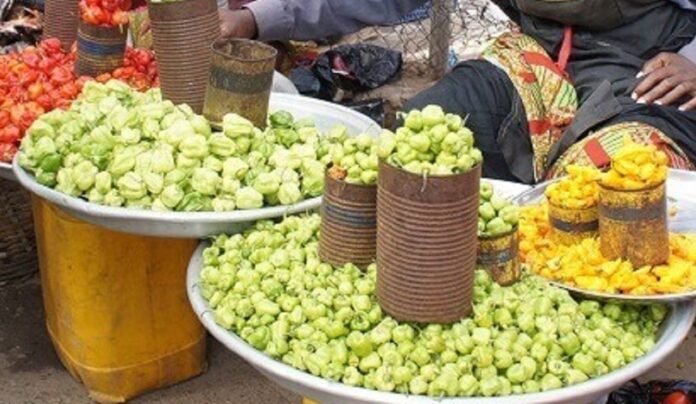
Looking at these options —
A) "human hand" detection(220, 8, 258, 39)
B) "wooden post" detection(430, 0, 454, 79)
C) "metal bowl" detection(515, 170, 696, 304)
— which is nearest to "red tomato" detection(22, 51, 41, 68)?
"human hand" detection(220, 8, 258, 39)

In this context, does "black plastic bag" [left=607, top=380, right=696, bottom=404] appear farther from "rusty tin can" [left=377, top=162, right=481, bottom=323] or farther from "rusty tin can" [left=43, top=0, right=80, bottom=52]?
"rusty tin can" [left=43, top=0, right=80, bottom=52]

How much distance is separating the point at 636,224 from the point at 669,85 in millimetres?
1161

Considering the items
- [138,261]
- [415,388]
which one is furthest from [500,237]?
[138,261]

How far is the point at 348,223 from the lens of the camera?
218cm

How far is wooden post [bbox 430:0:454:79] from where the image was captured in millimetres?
5398

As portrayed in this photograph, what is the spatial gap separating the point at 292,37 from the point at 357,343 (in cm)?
204

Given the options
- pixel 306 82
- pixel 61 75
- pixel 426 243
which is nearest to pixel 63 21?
pixel 61 75

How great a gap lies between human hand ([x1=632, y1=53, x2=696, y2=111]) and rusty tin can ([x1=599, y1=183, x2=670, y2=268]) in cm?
105

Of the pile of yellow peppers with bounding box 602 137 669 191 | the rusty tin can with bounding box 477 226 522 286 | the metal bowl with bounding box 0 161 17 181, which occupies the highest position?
the pile of yellow peppers with bounding box 602 137 669 191

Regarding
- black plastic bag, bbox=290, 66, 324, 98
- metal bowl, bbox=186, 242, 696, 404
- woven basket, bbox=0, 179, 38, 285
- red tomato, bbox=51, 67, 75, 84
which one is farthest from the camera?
black plastic bag, bbox=290, 66, 324, 98

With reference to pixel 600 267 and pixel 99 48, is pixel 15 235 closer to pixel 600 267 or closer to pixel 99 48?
pixel 99 48

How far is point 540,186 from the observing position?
2.64 metres

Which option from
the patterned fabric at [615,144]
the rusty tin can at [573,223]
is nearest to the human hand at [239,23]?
the patterned fabric at [615,144]

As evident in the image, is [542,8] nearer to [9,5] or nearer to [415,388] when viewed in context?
[415,388]
